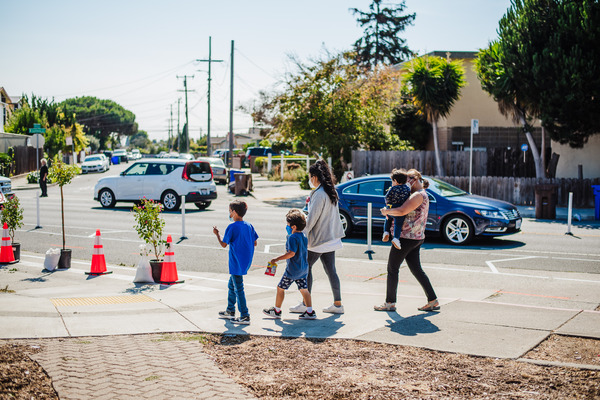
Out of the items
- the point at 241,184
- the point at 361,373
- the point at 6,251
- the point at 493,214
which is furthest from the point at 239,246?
the point at 241,184

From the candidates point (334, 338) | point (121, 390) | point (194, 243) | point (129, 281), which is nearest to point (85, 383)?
point (121, 390)

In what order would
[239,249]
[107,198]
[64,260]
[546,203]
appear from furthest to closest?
[107,198] → [546,203] → [64,260] → [239,249]

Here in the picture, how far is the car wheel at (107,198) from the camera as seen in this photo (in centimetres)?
2239

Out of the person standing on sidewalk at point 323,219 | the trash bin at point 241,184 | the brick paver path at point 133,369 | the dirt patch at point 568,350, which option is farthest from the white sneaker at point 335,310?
the trash bin at point 241,184

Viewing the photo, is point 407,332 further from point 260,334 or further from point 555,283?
point 555,283

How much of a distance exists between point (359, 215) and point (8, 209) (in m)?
7.31

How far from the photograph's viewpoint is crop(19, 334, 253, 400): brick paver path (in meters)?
4.60

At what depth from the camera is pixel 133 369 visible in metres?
5.12

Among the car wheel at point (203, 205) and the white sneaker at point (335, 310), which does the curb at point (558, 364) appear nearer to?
the white sneaker at point (335, 310)

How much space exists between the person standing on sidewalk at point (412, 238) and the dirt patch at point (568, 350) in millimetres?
1653

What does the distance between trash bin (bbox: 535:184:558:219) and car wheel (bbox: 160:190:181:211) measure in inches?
466

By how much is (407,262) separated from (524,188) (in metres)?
17.2

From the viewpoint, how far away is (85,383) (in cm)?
476

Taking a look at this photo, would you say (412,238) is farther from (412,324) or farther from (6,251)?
(6,251)
